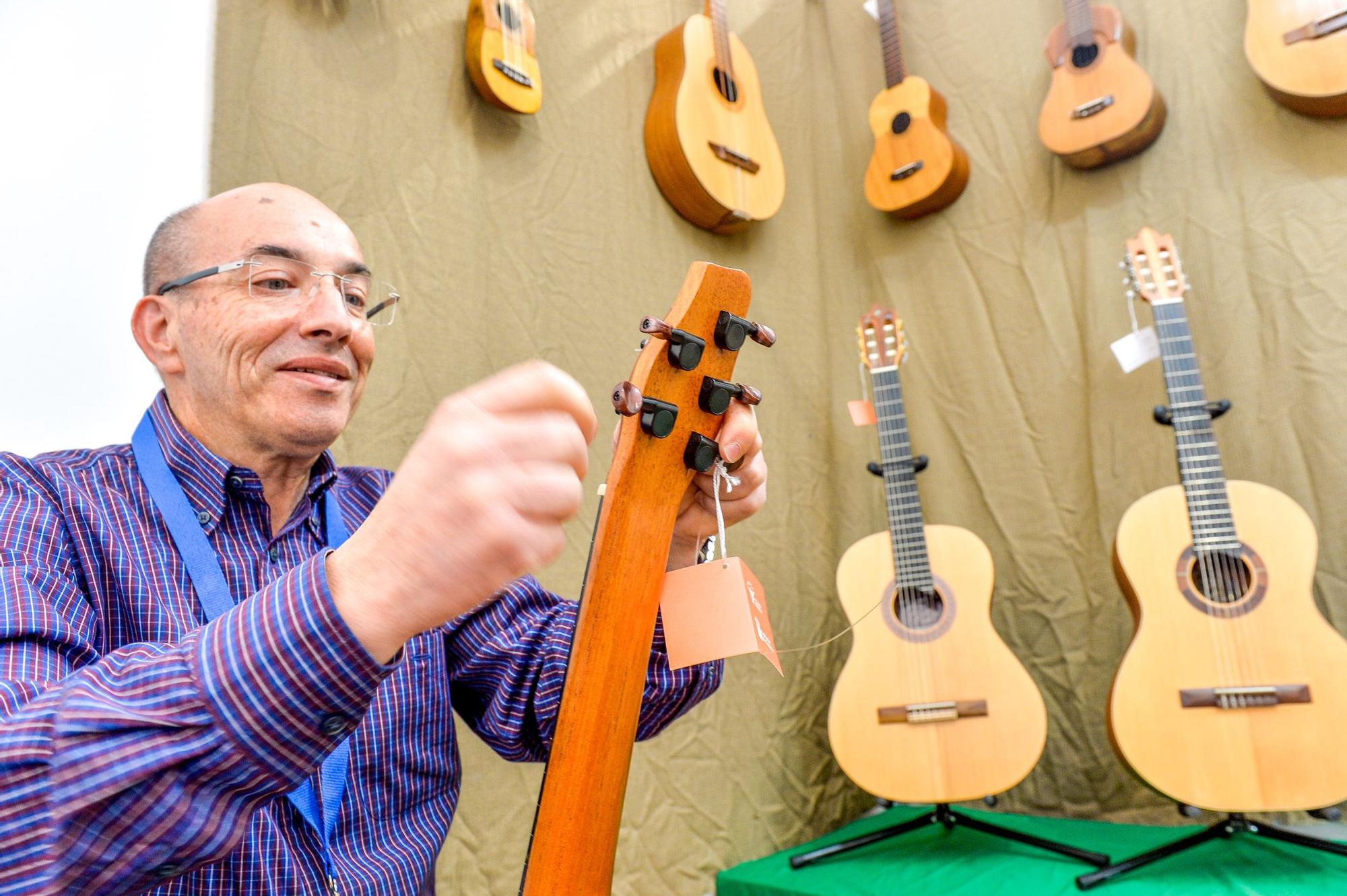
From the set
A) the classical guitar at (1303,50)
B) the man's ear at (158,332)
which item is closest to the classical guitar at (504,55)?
the man's ear at (158,332)

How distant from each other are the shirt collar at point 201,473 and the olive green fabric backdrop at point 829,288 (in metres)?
0.55

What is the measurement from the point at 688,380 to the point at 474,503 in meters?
0.30

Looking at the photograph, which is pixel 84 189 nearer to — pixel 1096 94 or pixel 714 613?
pixel 714 613

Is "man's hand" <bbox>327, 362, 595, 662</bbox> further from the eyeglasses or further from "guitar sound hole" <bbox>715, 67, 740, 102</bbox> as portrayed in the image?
"guitar sound hole" <bbox>715, 67, 740, 102</bbox>

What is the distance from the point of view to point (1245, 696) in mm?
1599

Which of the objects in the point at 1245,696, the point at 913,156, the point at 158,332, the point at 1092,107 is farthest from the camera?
the point at 913,156

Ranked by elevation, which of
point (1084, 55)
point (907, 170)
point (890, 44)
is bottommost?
point (907, 170)

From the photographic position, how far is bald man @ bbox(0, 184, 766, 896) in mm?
499

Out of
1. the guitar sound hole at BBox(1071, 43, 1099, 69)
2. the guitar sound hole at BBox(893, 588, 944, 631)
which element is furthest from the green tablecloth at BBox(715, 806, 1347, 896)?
the guitar sound hole at BBox(1071, 43, 1099, 69)

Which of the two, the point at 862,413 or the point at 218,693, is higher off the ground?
the point at 862,413

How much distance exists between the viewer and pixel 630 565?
2.29 ft

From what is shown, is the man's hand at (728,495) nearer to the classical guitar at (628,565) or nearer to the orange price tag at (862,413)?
the classical guitar at (628,565)

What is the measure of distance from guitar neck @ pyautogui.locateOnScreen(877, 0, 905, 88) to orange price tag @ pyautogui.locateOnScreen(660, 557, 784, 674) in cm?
221

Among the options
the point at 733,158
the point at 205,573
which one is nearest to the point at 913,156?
the point at 733,158
